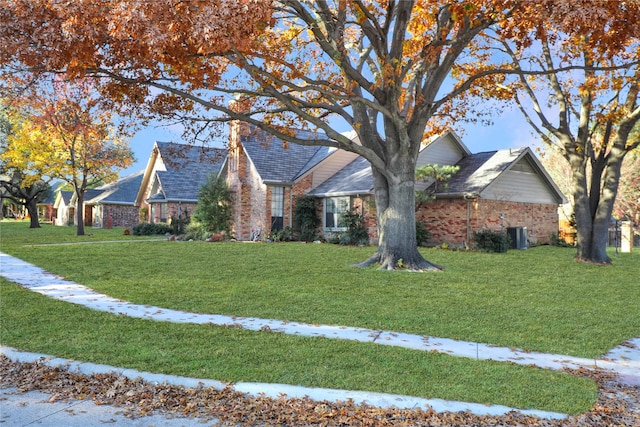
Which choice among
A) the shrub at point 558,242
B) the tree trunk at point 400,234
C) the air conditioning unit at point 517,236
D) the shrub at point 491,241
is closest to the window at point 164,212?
the shrub at point 491,241

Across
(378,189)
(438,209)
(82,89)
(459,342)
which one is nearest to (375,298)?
(459,342)

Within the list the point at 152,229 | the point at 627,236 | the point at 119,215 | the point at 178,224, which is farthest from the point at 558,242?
the point at 119,215

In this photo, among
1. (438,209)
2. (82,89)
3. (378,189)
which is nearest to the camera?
(378,189)

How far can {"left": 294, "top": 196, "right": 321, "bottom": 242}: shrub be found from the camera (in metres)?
24.8

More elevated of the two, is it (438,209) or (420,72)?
(420,72)

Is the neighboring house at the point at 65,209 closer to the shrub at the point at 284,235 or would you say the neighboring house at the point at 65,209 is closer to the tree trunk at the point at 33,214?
the tree trunk at the point at 33,214

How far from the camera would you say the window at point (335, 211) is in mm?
23984

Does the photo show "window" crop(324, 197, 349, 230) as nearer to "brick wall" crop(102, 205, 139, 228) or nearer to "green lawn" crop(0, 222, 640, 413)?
"green lawn" crop(0, 222, 640, 413)

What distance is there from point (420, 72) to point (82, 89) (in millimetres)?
19834

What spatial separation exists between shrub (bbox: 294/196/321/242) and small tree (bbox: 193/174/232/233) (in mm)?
3812

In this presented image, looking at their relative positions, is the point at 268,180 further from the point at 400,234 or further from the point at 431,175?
the point at 400,234

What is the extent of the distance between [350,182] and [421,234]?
4.40m

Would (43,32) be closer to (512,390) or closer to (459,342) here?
(459,342)

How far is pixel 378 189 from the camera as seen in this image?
15133 mm
